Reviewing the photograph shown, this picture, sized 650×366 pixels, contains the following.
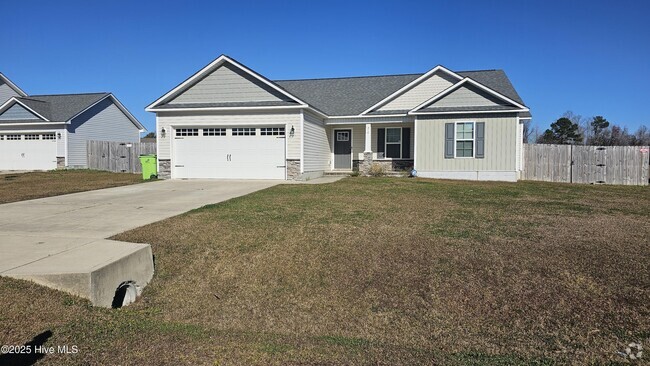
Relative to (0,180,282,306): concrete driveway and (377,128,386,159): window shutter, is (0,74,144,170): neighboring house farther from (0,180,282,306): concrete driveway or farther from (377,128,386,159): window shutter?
(377,128,386,159): window shutter

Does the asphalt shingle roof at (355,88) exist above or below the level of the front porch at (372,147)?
above

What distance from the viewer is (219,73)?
18094mm

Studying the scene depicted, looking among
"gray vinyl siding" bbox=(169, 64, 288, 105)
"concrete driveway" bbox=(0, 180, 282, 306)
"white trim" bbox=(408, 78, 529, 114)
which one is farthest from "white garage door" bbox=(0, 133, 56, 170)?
"white trim" bbox=(408, 78, 529, 114)

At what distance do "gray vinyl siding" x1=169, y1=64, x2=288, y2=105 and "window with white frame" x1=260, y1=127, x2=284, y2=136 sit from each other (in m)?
1.17

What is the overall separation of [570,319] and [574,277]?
1090 millimetres

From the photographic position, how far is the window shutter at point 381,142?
21.1 m

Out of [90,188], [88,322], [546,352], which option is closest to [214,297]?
[88,322]

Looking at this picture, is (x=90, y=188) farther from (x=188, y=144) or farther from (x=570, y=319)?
(x=570, y=319)

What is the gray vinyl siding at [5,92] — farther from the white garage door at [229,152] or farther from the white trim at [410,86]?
the white trim at [410,86]

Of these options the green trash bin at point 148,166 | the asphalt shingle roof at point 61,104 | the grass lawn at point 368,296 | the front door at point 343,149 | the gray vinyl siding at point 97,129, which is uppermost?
the asphalt shingle roof at point 61,104

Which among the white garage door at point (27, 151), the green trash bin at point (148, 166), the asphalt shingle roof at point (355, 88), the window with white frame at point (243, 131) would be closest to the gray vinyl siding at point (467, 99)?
the asphalt shingle roof at point (355, 88)

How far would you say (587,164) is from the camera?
19672 millimetres

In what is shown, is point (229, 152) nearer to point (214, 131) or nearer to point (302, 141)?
point (214, 131)

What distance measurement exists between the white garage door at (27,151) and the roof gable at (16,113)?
3.41 feet
